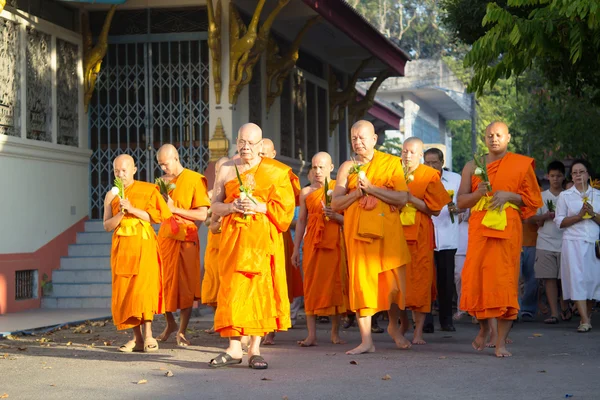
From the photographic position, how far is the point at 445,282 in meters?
12.5

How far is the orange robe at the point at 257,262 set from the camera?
8633 millimetres

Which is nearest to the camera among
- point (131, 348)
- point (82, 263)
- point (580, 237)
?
point (131, 348)

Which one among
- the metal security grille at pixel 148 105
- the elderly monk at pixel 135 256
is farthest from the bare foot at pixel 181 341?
the metal security grille at pixel 148 105

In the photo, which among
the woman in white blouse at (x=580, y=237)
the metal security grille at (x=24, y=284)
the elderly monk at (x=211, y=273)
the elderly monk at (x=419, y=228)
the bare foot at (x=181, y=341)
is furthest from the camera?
the metal security grille at (x=24, y=284)

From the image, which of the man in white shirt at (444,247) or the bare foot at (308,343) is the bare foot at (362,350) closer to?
the bare foot at (308,343)

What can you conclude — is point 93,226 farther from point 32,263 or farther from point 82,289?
point 32,263

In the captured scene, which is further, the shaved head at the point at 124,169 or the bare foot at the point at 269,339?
the bare foot at the point at 269,339

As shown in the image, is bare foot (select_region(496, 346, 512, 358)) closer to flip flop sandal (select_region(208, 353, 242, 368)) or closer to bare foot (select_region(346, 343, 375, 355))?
bare foot (select_region(346, 343, 375, 355))

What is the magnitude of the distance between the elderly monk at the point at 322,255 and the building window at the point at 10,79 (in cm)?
508

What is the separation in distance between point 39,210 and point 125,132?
226cm

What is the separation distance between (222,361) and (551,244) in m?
6.31

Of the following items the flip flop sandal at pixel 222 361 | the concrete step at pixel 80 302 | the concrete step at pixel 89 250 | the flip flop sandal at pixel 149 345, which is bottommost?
the flip flop sandal at pixel 222 361

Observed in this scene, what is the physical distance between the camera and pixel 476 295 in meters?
9.56

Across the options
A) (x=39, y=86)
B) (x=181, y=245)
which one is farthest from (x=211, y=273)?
(x=39, y=86)
